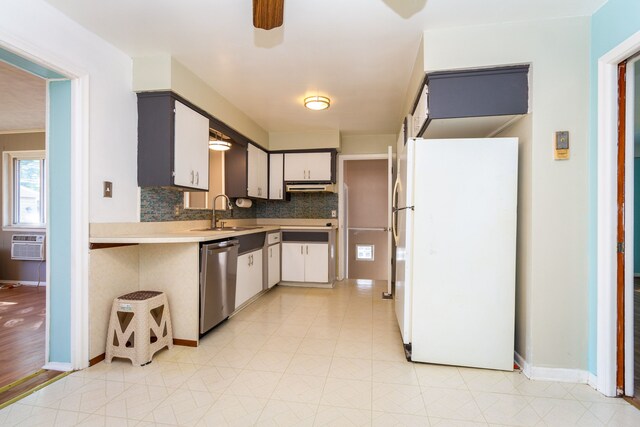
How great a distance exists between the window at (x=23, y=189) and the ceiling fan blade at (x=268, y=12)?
4721mm

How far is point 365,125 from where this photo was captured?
446 centimetres

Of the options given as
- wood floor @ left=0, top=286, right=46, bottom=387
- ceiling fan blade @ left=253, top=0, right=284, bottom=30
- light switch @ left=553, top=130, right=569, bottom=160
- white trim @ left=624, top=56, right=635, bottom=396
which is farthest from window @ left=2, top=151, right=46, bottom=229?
white trim @ left=624, top=56, right=635, bottom=396

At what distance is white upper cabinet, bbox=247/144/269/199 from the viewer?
4160 millimetres

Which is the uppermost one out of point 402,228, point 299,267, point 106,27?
point 106,27

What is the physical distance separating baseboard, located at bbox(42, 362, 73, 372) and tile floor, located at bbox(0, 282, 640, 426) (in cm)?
12

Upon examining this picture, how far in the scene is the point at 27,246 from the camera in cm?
440

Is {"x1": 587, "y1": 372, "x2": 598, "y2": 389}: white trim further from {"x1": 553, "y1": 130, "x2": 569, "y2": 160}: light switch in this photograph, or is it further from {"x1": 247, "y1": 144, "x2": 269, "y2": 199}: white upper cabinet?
{"x1": 247, "y1": 144, "x2": 269, "y2": 199}: white upper cabinet

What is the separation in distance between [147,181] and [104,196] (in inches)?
14.8

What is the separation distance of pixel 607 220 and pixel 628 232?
5.2 inches

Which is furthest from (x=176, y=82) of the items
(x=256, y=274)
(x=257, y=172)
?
(x=256, y=274)

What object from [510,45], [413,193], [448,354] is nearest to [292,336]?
[448,354]

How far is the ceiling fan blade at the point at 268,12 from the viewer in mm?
1526

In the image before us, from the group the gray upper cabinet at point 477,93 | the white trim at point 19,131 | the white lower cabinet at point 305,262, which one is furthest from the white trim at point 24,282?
the gray upper cabinet at point 477,93

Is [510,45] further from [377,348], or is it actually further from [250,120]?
[250,120]
